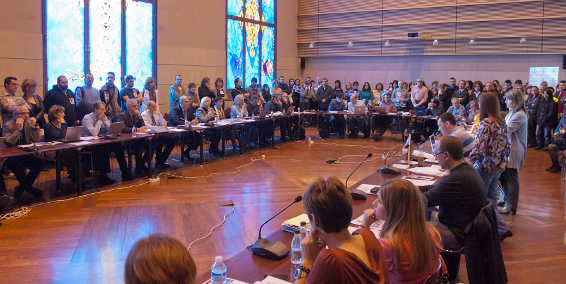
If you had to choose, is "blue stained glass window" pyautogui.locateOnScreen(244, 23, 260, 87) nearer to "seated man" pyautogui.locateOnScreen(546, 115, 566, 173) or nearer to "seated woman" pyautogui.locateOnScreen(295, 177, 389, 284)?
"seated man" pyautogui.locateOnScreen(546, 115, 566, 173)

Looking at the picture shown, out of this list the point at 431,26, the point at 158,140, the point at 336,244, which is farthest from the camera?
the point at 431,26

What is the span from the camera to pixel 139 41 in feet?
31.9

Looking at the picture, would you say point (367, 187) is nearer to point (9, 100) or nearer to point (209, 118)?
point (209, 118)

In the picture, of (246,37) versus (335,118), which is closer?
(335,118)

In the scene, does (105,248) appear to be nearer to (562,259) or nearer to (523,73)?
(562,259)

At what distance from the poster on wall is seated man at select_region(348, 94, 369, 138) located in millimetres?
4935

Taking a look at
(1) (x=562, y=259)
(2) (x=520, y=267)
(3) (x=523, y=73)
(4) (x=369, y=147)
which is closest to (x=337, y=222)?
(2) (x=520, y=267)

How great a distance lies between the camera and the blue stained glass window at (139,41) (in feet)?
31.2

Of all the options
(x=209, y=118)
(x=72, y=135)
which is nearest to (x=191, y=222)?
(x=72, y=135)

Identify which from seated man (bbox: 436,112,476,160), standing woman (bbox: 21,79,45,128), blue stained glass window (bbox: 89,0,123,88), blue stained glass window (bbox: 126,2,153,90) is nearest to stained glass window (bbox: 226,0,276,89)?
blue stained glass window (bbox: 126,2,153,90)

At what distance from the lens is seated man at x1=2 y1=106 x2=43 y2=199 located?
17.8 ft

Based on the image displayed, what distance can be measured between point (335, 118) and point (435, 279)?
9448 mm

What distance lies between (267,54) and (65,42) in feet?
21.8

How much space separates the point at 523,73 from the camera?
12.4 m
